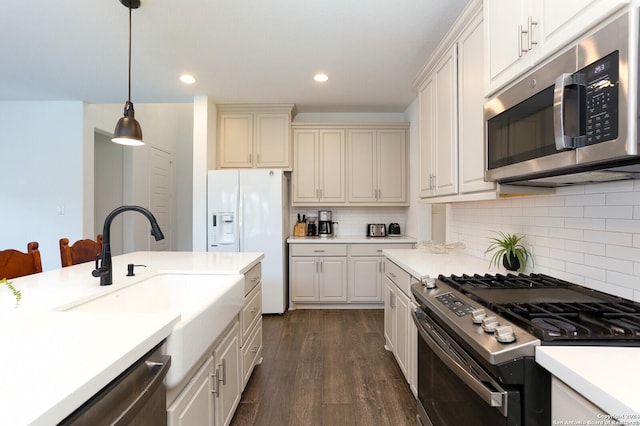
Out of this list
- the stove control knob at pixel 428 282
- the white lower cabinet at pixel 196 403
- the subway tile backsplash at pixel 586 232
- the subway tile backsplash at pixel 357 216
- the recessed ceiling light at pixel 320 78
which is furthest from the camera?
the subway tile backsplash at pixel 357 216

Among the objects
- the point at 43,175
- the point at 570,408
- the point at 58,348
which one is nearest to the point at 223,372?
the point at 58,348

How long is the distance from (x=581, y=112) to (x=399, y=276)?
1.48 metres

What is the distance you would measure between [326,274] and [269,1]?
2.85 metres

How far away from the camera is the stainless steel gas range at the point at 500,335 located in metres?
0.84

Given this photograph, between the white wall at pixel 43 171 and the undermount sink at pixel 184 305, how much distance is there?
9.55 feet

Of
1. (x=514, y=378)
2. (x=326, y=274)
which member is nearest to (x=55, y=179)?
(x=326, y=274)

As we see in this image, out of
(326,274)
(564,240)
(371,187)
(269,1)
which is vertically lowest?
(326,274)

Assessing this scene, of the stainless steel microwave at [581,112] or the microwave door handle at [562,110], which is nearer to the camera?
the stainless steel microwave at [581,112]

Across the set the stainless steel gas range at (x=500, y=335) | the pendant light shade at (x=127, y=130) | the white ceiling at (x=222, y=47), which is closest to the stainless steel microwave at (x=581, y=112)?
the stainless steel gas range at (x=500, y=335)

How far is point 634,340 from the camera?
0.81 metres

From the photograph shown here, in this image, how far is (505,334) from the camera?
0.87 metres

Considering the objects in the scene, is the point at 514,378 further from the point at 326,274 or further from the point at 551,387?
the point at 326,274

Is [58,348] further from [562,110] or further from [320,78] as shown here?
[320,78]

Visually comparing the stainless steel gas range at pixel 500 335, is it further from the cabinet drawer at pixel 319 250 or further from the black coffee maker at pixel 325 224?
the black coffee maker at pixel 325 224
